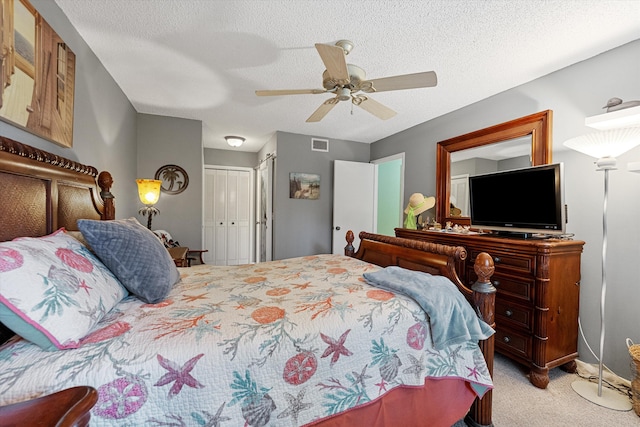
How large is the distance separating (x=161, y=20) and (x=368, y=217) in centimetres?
374

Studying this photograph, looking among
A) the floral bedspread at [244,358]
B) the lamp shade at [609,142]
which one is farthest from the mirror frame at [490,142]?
the floral bedspread at [244,358]

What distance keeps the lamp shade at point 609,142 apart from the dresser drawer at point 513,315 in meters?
1.21

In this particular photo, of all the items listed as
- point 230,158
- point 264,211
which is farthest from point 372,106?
point 230,158

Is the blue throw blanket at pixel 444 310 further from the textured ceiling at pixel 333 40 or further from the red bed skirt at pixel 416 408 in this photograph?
the textured ceiling at pixel 333 40

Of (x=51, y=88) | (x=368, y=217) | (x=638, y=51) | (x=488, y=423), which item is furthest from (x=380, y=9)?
(x=368, y=217)

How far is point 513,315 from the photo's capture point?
2.10m

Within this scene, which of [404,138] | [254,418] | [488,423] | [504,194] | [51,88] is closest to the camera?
[254,418]

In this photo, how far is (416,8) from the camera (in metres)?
1.63

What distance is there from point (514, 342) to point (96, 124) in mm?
3930

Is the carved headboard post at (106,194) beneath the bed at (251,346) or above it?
above

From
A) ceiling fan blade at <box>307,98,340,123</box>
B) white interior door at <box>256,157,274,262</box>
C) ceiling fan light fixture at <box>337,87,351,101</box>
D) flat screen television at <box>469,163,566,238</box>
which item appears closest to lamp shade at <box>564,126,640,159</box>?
flat screen television at <box>469,163,566,238</box>

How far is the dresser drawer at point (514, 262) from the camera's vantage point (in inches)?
77.9

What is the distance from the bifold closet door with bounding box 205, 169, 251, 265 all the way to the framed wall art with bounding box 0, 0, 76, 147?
3.86 m

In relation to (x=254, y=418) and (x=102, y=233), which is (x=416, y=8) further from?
(x=254, y=418)
